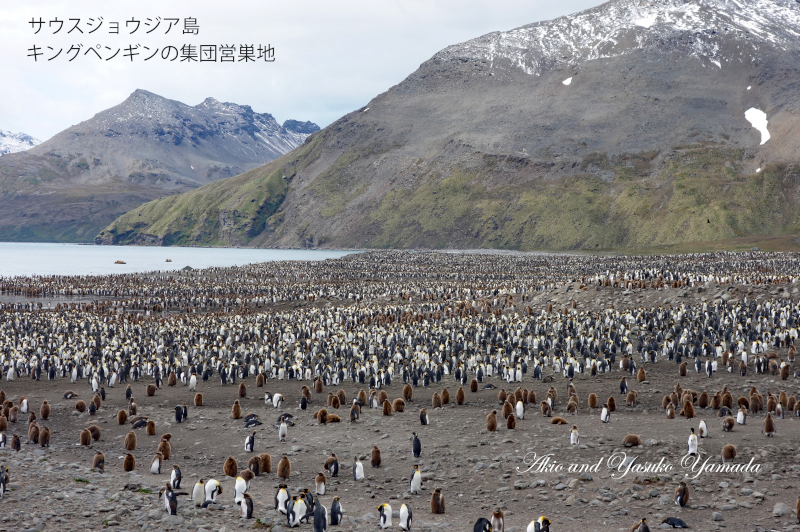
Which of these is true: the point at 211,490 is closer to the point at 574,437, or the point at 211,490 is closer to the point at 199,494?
the point at 199,494

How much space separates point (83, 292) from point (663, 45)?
183 meters

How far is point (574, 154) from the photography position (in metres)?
144

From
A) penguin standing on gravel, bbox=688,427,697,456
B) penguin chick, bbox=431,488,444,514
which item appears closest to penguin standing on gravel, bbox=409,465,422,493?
penguin chick, bbox=431,488,444,514

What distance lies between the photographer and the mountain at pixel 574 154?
392 ft

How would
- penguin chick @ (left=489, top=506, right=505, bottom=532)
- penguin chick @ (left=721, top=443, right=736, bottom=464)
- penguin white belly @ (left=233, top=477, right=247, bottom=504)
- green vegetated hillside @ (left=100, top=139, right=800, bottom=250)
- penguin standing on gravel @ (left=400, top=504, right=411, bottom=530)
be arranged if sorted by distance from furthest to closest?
1. green vegetated hillside @ (left=100, top=139, right=800, bottom=250)
2. penguin chick @ (left=721, top=443, right=736, bottom=464)
3. penguin white belly @ (left=233, top=477, right=247, bottom=504)
4. penguin standing on gravel @ (left=400, top=504, right=411, bottom=530)
5. penguin chick @ (left=489, top=506, right=505, bottom=532)

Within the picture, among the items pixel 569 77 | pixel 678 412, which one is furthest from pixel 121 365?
pixel 569 77

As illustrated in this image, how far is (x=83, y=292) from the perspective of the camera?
54625mm

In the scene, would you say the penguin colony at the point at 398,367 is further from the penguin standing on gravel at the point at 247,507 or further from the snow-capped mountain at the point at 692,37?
the snow-capped mountain at the point at 692,37

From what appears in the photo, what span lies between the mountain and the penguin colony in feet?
291

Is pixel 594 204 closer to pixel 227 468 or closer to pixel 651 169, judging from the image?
pixel 651 169

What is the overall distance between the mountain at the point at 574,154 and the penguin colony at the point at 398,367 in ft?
291

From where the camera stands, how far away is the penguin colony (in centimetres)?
1202

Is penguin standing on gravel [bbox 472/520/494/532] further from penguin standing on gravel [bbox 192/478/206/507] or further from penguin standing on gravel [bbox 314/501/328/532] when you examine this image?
penguin standing on gravel [bbox 192/478/206/507]

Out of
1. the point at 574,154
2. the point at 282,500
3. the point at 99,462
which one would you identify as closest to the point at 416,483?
the point at 282,500
